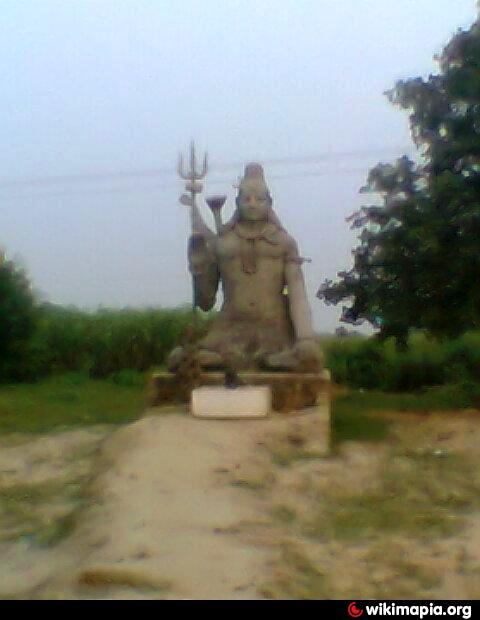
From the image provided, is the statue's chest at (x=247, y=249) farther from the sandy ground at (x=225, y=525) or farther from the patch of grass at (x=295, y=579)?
the patch of grass at (x=295, y=579)

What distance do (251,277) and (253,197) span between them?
755mm

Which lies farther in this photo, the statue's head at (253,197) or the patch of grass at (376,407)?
the statue's head at (253,197)

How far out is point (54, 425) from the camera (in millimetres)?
10492

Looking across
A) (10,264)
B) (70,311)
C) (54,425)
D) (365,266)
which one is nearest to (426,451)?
(365,266)

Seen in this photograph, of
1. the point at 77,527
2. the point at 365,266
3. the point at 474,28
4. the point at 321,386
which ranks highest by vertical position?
the point at 474,28

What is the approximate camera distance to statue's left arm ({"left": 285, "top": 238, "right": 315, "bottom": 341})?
9.14 metres

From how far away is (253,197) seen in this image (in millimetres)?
A: 9508

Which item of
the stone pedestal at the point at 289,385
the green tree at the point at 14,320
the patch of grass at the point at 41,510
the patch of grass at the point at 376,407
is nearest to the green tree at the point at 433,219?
the patch of grass at the point at 376,407

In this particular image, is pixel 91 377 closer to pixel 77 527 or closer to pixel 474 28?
pixel 474 28

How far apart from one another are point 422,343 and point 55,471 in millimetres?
10821

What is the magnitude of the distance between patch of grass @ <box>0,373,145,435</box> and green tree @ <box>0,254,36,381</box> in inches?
17.3

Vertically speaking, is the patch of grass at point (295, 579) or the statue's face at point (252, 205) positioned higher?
the statue's face at point (252, 205)

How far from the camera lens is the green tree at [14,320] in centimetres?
1780

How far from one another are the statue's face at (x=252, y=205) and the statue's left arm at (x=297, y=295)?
37cm
